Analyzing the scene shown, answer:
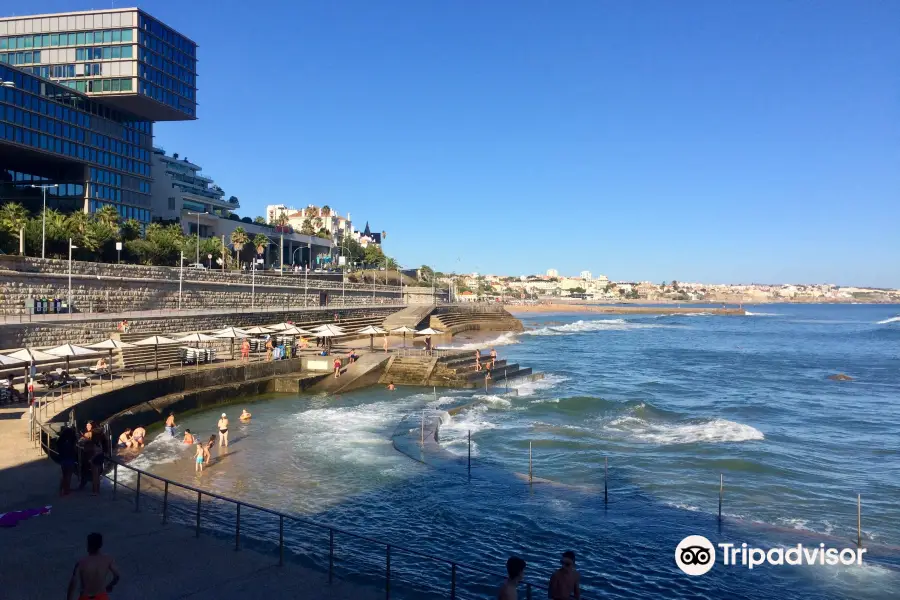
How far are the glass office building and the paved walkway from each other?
58917mm

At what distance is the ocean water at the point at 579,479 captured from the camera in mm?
12750

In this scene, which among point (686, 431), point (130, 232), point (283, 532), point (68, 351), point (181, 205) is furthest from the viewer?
point (181, 205)

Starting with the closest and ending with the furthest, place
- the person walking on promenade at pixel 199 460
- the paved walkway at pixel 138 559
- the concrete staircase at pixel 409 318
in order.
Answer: the paved walkway at pixel 138 559 < the person walking on promenade at pixel 199 460 < the concrete staircase at pixel 409 318

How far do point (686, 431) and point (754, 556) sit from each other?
13.7 m

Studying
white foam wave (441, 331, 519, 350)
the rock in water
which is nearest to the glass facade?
white foam wave (441, 331, 519, 350)

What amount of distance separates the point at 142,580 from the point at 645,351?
65.8 metres

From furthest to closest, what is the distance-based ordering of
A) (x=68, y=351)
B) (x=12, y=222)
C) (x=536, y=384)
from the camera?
(x=12, y=222)
(x=536, y=384)
(x=68, y=351)

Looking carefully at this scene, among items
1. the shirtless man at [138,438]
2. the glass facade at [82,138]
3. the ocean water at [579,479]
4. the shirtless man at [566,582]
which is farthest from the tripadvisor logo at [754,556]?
the glass facade at [82,138]

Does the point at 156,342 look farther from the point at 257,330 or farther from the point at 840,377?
the point at 840,377

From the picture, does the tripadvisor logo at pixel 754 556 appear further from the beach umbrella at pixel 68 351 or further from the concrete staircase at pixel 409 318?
the concrete staircase at pixel 409 318

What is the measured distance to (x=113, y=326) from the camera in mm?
33812

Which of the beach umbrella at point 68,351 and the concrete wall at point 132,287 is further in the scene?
the concrete wall at point 132,287

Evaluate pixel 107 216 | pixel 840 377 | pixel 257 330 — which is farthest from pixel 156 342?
pixel 840 377

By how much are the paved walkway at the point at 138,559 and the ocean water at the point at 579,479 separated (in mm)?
2225
